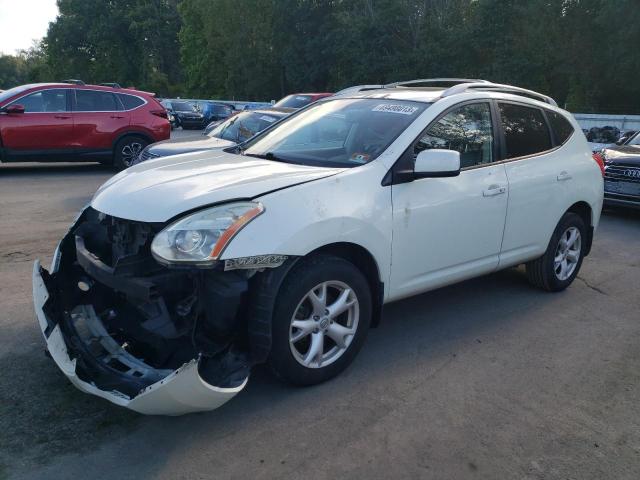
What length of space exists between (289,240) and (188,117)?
91.7 feet

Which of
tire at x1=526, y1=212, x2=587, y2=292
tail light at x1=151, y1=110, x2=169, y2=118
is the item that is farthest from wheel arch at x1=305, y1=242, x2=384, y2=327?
tail light at x1=151, y1=110, x2=169, y2=118

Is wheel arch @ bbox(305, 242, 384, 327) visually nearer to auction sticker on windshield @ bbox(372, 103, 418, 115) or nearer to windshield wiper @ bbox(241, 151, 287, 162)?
windshield wiper @ bbox(241, 151, 287, 162)

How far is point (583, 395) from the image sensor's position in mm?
3500

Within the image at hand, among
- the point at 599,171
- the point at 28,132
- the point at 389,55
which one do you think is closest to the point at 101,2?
the point at 389,55

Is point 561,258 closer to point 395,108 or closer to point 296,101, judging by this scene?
point 395,108

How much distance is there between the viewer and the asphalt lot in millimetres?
2760

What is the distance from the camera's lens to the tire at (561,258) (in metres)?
5.09

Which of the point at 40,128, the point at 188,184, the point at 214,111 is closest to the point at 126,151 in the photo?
the point at 40,128

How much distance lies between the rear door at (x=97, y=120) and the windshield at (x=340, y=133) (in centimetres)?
805

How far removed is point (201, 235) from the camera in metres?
2.94

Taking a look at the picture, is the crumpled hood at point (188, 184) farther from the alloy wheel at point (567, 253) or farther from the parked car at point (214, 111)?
the parked car at point (214, 111)

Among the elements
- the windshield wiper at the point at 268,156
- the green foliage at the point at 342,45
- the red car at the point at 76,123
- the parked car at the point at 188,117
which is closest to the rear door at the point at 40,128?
the red car at the point at 76,123

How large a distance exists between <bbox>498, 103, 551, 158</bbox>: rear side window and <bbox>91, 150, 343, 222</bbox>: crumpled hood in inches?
70.5

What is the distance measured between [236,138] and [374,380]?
6513 mm
